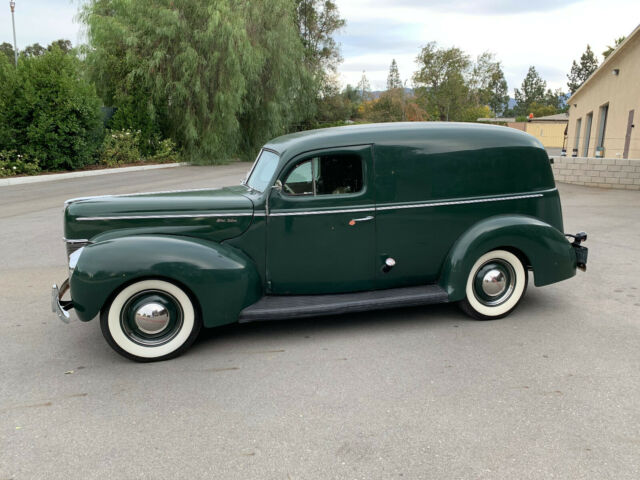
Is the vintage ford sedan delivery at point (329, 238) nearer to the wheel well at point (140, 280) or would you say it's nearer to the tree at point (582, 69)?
the wheel well at point (140, 280)

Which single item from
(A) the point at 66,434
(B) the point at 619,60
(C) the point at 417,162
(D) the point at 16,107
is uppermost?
(B) the point at 619,60

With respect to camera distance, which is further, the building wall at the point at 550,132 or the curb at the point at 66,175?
the building wall at the point at 550,132

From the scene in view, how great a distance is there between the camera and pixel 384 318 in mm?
4773

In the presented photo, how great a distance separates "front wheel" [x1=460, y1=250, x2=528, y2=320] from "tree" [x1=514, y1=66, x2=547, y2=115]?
129m

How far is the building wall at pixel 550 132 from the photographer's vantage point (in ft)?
193

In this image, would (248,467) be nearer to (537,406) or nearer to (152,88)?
(537,406)

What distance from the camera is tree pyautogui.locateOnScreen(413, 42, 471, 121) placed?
196ft

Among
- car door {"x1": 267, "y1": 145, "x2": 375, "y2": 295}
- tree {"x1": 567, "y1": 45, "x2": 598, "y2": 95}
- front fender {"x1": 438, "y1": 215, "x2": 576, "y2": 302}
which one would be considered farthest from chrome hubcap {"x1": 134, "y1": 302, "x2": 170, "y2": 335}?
tree {"x1": 567, "y1": 45, "x2": 598, "y2": 95}

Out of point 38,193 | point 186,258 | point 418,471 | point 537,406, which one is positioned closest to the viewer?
point 418,471

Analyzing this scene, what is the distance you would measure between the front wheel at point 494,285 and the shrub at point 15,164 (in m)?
17.3

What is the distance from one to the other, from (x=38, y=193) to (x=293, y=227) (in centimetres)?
1277

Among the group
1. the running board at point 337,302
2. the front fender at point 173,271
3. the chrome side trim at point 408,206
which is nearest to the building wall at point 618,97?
the chrome side trim at point 408,206

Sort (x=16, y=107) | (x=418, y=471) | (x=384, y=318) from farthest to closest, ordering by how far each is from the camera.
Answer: (x=16, y=107) → (x=384, y=318) → (x=418, y=471)

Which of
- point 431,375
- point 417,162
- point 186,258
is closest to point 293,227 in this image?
point 186,258
